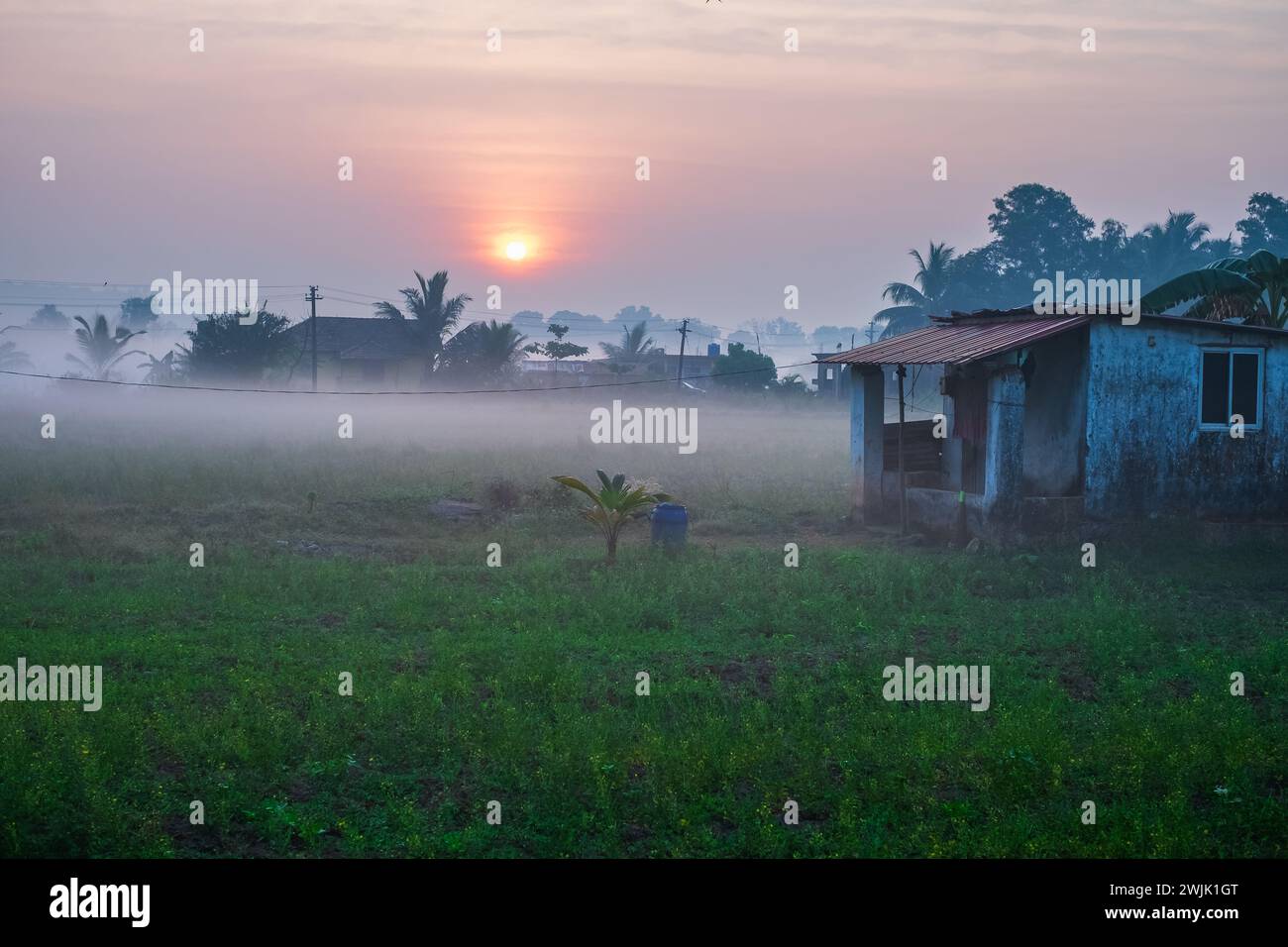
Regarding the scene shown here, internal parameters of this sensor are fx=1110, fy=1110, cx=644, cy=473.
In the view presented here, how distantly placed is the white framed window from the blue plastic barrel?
786 cm

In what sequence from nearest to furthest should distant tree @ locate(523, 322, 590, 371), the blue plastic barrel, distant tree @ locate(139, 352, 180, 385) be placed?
the blue plastic barrel
distant tree @ locate(139, 352, 180, 385)
distant tree @ locate(523, 322, 590, 371)

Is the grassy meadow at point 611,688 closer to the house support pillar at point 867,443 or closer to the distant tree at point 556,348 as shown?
the house support pillar at point 867,443

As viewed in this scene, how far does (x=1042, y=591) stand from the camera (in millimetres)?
13250

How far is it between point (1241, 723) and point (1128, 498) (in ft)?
28.4

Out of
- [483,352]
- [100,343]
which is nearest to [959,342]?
[483,352]

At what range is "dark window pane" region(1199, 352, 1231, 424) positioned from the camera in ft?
54.0

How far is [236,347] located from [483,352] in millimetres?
12292

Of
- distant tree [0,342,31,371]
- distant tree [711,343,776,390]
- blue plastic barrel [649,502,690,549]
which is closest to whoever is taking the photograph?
blue plastic barrel [649,502,690,549]

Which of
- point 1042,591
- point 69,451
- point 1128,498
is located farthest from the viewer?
point 69,451

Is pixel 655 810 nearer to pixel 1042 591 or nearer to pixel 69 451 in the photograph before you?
pixel 1042 591

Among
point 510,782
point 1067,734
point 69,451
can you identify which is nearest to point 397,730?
point 510,782

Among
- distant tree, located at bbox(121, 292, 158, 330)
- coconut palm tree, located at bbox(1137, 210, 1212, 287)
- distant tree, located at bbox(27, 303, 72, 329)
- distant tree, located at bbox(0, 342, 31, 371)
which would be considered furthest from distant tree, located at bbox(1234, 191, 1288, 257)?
distant tree, located at bbox(27, 303, 72, 329)

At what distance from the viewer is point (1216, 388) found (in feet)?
54.2

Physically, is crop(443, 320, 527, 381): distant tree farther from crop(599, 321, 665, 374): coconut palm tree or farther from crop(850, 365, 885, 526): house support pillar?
crop(850, 365, 885, 526): house support pillar
